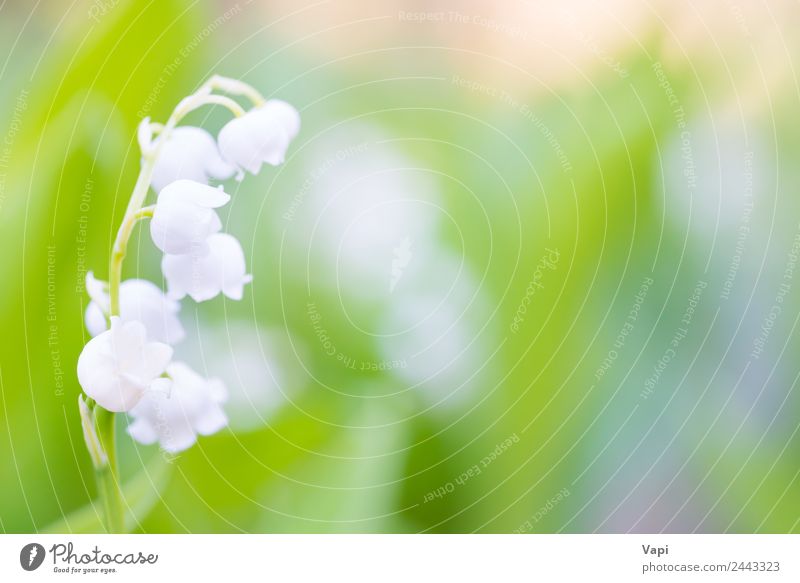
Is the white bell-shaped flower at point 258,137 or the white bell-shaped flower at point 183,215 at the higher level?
the white bell-shaped flower at point 258,137

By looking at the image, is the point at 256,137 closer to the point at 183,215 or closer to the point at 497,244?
the point at 183,215

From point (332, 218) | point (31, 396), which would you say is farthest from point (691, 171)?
point (31, 396)

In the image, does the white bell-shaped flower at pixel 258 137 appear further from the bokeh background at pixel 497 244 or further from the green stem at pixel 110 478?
the green stem at pixel 110 478

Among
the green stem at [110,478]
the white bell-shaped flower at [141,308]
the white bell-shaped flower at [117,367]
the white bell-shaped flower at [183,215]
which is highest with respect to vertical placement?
the white bell-shaped flower at [183,215]

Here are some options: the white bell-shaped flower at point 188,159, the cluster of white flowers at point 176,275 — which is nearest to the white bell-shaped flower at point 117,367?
the cluster of white flowers at point 176,275

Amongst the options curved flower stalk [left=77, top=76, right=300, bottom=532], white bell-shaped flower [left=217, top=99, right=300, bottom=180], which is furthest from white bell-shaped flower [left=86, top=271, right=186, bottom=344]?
white bell-shaped flower [left=217, top=99, right=300, bottom=180]

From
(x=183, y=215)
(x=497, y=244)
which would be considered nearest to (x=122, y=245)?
(x=183, y=215)
